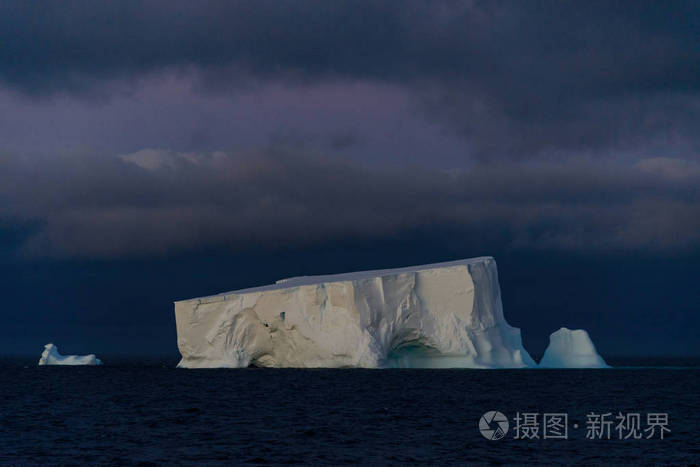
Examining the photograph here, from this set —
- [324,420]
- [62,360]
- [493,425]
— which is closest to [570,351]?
[493,425]

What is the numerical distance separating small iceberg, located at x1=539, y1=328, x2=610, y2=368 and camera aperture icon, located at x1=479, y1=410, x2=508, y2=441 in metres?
20.2

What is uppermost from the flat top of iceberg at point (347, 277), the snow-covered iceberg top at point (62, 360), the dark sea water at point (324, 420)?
the flat top of iceberg at point (347, 277)

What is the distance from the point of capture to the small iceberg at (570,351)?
42562 mm

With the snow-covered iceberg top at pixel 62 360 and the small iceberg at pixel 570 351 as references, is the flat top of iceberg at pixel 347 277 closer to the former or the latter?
the small iceberg at pixel 570 351

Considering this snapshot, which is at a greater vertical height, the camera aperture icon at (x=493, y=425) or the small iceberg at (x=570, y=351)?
the small iceberg at (x=570, y=351)

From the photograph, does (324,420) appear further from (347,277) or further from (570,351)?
(570,351)

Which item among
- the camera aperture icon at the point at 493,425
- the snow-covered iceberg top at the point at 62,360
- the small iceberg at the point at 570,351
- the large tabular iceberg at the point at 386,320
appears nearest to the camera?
the camera aperture icon at the point at 493,425

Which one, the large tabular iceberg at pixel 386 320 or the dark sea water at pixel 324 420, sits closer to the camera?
the dark sea water at pixel 324 420

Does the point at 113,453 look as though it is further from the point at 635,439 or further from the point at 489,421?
the point at 635,439

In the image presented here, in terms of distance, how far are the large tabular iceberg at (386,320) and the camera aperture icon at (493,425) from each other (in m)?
13.1

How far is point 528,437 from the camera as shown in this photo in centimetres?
1806

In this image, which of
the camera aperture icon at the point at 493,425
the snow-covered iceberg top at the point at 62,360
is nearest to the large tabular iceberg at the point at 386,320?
the camera aperture icon at the point at 493,425

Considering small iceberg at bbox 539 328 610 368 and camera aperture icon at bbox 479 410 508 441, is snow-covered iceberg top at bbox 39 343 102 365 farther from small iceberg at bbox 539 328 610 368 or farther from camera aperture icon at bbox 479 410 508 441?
camera aperture icon at bbox 479 410 508 441

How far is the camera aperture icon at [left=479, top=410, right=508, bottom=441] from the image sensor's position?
60.8 ft
